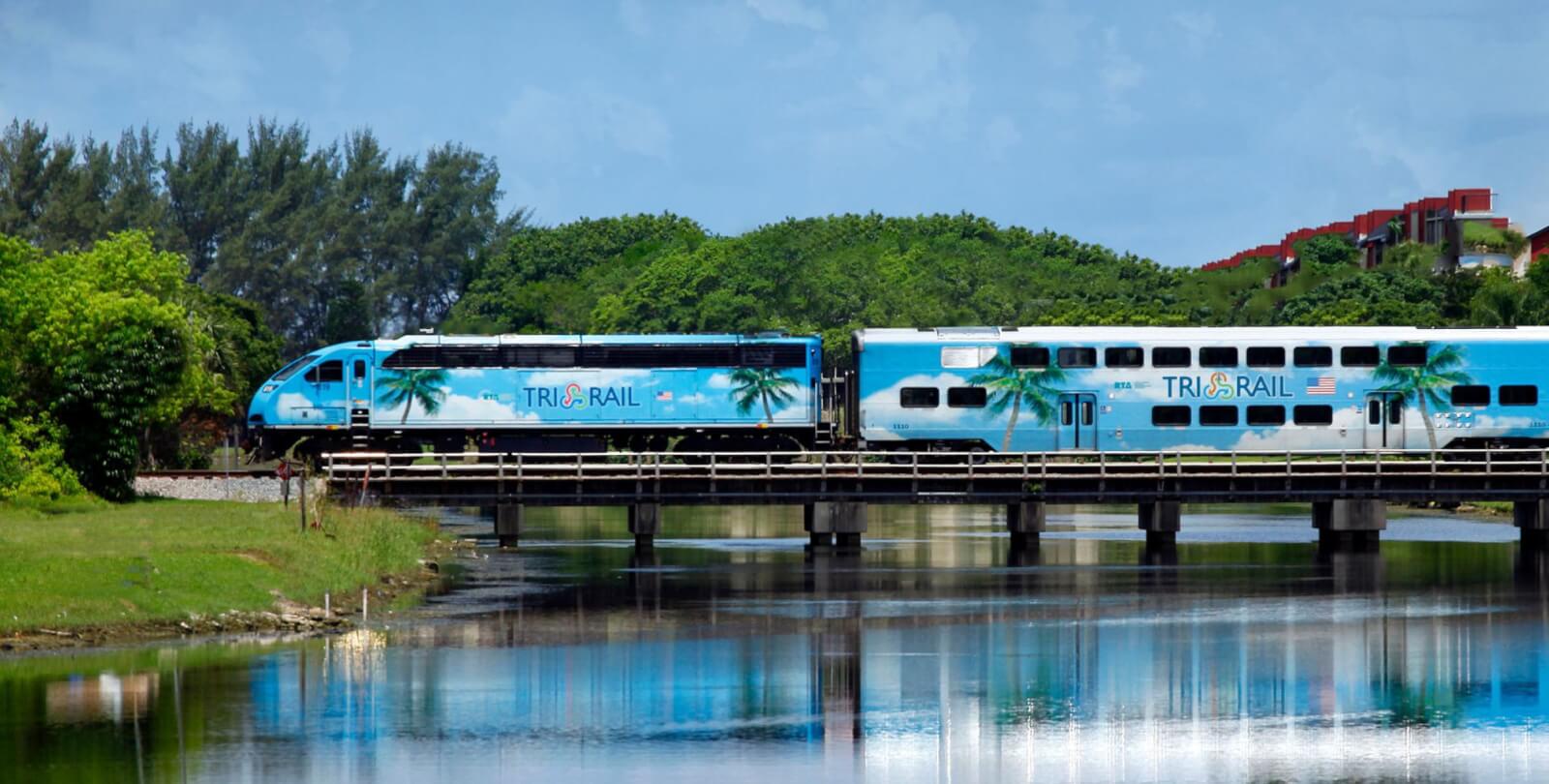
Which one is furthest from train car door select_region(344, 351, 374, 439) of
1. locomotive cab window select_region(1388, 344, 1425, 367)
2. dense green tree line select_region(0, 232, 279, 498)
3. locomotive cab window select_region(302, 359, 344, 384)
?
locomotive cab window select_region(1388, 344, 1425, 367)

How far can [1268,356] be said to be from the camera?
67.1 m

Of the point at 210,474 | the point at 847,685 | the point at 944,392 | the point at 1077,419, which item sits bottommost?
the point at 847,685

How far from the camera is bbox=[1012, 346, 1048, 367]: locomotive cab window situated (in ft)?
218

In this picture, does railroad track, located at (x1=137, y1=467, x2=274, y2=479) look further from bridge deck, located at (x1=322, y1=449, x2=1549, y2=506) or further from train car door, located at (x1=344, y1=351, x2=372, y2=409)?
bridge deck, located at (x1=322, y1=449, x2=1549, y2=506)

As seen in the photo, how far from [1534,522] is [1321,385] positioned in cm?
749

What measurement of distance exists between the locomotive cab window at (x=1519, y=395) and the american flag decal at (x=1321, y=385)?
5.28m

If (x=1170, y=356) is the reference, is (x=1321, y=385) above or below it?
below

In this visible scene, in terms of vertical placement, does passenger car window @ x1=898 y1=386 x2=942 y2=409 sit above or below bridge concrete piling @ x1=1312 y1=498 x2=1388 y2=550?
above

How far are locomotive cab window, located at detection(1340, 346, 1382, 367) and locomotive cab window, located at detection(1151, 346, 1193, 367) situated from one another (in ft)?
15.9

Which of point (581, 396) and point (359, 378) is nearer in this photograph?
point (359, 378)

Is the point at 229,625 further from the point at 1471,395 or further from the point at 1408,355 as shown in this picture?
the point at 1471,395

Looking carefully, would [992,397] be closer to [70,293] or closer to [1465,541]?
[1465,541]

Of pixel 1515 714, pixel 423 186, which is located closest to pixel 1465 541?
pixel 1515 714

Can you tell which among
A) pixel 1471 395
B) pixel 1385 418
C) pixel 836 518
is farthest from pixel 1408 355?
pixel 836 518
